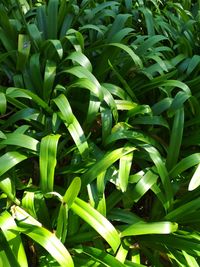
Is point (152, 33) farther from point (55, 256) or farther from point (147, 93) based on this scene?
point (55, 256)

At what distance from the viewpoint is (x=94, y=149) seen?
5.87 ft

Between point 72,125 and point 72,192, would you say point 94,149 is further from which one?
point 72,192

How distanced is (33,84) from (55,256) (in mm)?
885

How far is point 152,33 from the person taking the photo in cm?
251

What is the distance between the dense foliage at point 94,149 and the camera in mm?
1572

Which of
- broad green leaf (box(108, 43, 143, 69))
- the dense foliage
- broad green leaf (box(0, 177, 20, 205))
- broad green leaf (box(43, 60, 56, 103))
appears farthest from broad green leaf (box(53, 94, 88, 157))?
broad green leaf (box(108, 43, 143, 69))

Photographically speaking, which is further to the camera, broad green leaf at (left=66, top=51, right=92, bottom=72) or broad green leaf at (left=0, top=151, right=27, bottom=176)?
broad green leaf at (left=66, top=51, right=92, bottom=72)

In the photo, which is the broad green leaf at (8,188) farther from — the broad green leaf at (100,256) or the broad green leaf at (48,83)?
the broad green leaf at (48,83)

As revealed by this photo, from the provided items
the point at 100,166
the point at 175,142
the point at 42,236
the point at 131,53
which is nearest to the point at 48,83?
the point at 131,53

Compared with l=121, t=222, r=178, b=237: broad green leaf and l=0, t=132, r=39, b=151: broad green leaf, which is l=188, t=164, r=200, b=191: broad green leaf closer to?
l=121, t=222, r=178, b=237: broad green leaf

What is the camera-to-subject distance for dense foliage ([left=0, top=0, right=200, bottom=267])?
1.57m

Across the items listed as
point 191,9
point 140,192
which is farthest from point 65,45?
point 191,9

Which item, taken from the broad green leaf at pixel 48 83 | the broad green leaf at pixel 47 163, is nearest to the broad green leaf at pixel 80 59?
the broad green leaf at pixel 48 83

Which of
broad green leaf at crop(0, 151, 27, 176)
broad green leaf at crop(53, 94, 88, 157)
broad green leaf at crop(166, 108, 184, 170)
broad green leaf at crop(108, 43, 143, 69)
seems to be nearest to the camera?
broad green leaf at crop(0, 151, 27, 176)
